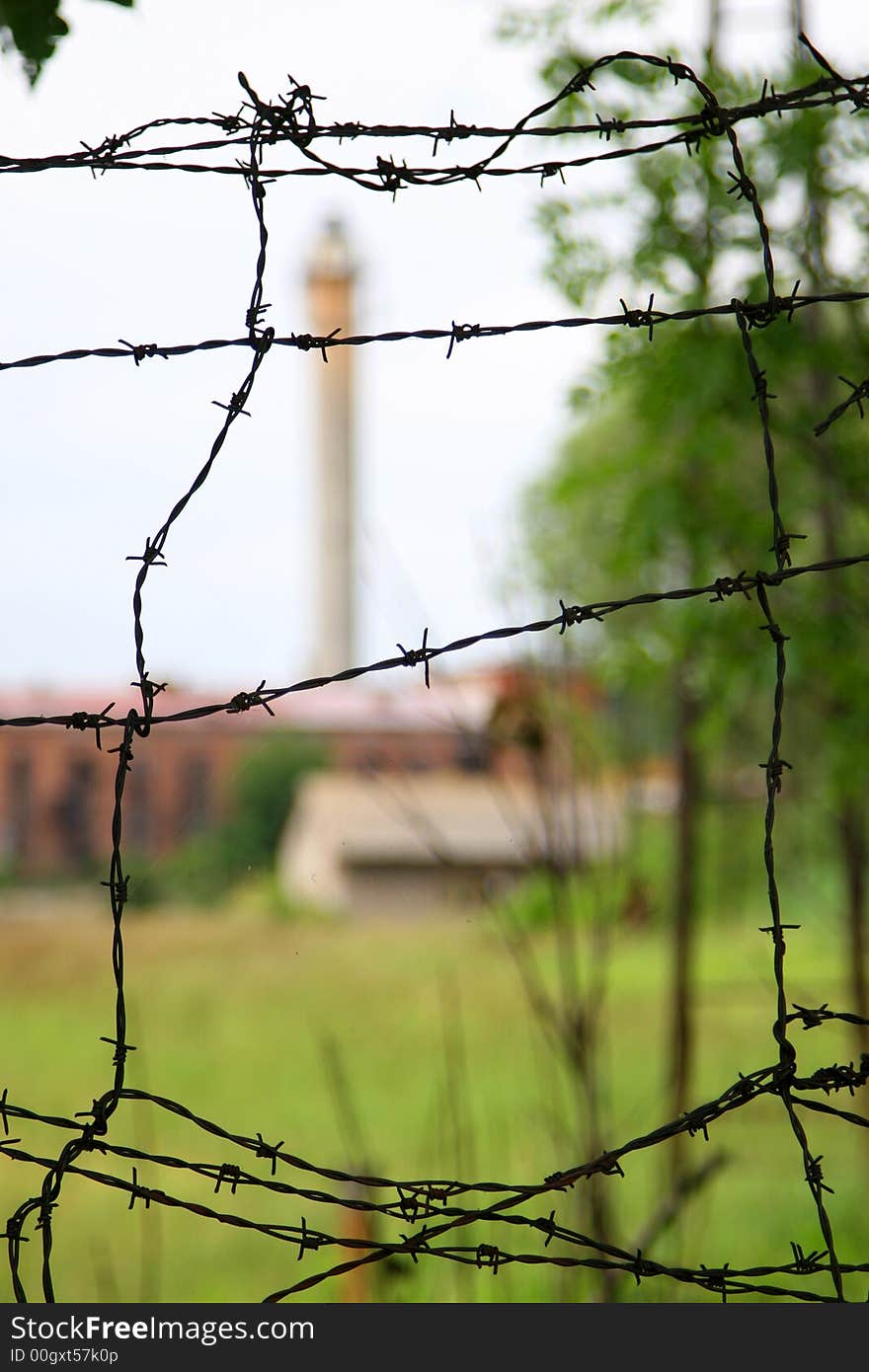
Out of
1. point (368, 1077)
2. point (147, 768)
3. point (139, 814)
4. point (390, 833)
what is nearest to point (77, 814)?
point (139, 814)

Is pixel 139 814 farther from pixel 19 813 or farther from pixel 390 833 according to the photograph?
pixel 390 833

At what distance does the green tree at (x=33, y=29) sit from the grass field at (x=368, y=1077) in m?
1.47

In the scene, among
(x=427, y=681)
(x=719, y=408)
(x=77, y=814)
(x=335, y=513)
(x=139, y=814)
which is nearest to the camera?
(x=427, y=681)

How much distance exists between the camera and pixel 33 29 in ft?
3.17

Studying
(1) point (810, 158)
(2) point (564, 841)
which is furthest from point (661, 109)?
(2) point (564, 841)

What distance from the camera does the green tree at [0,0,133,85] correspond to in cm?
96

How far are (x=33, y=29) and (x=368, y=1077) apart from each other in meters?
6.67

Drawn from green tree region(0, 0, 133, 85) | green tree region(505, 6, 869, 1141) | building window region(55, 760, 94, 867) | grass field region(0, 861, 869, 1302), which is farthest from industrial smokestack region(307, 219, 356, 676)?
green tree region(0, 0, 133, 85)

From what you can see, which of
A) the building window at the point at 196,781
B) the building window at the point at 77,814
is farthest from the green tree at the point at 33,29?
the building window at the point at 77,814

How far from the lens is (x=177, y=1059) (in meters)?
7.54

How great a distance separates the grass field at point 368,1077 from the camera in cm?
376

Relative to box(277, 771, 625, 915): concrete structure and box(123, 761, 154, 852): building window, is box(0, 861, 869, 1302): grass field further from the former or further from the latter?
box(123, 761, 154, 852): building window

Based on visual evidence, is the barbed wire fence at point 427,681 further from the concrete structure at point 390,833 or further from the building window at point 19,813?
the building window at point 19,813

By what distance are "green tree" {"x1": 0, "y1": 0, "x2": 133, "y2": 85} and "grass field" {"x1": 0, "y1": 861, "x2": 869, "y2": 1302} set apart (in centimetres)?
147
